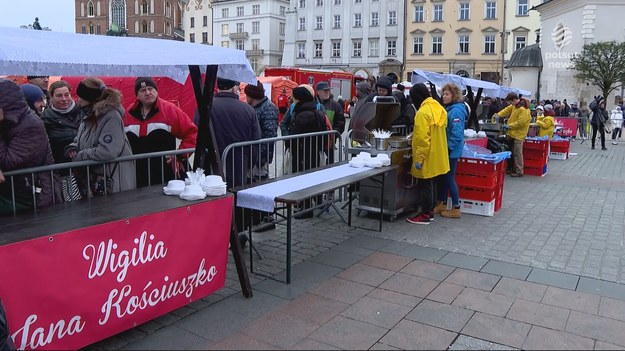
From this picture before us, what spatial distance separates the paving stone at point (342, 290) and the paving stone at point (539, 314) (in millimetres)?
1243

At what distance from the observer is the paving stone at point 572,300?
4523 mm

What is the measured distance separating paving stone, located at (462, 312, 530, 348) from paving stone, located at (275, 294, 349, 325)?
102cm

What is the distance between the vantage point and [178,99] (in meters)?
12.6

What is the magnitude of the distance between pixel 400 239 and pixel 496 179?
235 centimetres

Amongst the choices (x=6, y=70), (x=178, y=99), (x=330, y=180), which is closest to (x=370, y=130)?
(x=330, y=180)

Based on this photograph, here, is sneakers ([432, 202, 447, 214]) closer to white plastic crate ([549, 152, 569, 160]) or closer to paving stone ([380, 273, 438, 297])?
paving stone ([380, 273, 438, 297])

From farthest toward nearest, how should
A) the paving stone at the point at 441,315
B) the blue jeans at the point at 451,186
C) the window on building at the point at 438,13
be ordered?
the window on building at the point at 438,13
the blue jeans at the point at 451,186
the paving stone at the point at 441,315

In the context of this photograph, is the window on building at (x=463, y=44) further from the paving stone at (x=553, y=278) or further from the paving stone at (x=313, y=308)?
the paving stone at (x=313, y=308)

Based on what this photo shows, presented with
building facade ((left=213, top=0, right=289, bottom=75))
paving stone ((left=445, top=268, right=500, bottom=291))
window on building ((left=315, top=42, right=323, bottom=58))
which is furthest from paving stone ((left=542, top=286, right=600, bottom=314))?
building facade ((left=213, top=0, right=289, bottom=75))

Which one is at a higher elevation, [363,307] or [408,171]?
[408,171]

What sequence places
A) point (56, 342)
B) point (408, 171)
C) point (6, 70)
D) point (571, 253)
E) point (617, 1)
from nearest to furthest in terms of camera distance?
point (56, 342) → point (6, 70) → point (571, 253) → point (408, 171) → point (617, 1)

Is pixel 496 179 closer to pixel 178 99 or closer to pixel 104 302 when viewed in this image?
pixel 104 302

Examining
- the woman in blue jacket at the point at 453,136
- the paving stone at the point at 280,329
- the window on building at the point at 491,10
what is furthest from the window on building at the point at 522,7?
the paving stone at the point at 280,329

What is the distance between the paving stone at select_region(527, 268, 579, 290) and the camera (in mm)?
5074
